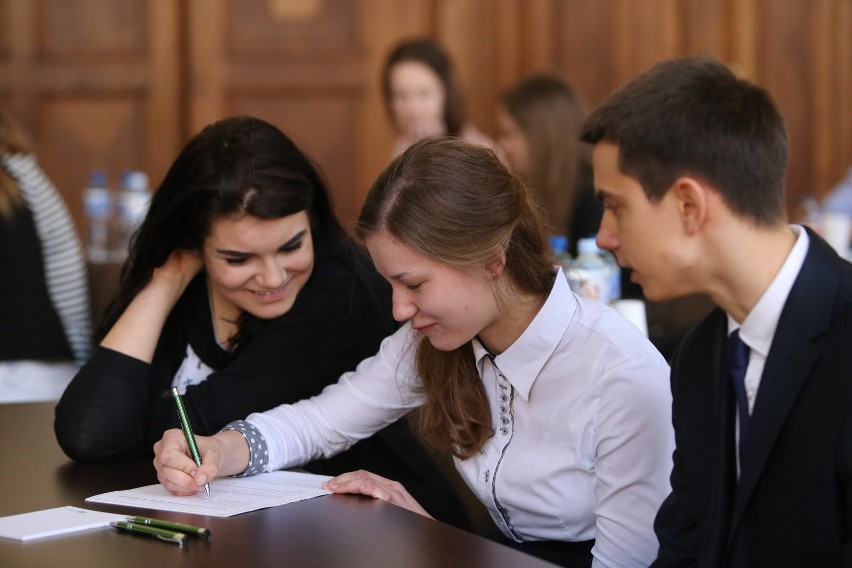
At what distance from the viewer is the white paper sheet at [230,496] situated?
141 cm

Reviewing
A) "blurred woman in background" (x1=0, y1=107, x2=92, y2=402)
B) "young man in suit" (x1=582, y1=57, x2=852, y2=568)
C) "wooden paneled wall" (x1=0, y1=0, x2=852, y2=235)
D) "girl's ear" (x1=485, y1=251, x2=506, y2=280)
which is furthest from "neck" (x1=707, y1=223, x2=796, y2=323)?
"wooden paneled wall" (x1=0, y1=0, x2=852, y2=235)

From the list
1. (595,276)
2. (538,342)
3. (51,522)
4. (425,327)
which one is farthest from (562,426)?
(595,276)

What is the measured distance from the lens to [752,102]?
1.26 m

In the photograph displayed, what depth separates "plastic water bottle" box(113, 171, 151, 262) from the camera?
4.05m

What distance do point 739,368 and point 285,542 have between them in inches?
21.7

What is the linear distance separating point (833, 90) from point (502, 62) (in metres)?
1.49

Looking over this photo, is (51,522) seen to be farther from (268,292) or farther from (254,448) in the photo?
(268,292)

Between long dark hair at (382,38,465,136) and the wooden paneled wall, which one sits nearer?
long dark hair at (382,38,465,136)

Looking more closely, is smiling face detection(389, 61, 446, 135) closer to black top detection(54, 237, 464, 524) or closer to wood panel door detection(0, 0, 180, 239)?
wood panel door detection(0, 0, 180, 239)

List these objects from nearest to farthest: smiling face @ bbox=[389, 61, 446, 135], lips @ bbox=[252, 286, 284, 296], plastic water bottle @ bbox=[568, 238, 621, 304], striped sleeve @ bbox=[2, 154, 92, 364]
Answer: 1. lips @ bbox=[252, 286, 284, 296]
2. plastic water bottle @ bbox=[568, 238, 621, 304]
3. striped sleeve @ bbox=[2, 154, 92, 364]
4. smiling face @ bbox=[389, 61, 446, 135]

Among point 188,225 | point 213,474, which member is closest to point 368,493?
point 213,474

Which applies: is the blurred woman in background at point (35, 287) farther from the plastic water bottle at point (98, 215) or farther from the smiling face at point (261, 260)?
the plastic water bottle at point (98, 215)

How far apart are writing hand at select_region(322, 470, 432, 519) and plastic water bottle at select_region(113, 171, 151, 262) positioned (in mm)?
2600

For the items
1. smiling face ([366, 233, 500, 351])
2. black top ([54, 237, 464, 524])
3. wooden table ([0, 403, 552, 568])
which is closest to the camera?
wooden table ([0, 403, 552, 568])
